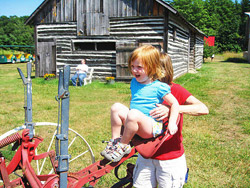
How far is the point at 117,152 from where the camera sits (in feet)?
6.62

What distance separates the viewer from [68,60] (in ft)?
40.9

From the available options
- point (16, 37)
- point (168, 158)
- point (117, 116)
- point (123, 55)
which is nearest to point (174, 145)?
point (168, 158)

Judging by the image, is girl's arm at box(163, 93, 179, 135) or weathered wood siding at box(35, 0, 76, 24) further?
weathered wood siding at box(35, 0, 76, 24)

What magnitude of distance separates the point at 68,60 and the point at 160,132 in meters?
11.1

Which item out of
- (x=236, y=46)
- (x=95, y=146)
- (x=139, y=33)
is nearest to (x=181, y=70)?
(x=139, y=33)

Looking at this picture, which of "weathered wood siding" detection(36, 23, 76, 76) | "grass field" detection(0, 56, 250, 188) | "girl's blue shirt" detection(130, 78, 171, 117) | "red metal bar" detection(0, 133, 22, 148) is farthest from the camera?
"weathered wood siding" detection(36, 23, 76, 76)

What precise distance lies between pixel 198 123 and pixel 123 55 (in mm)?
6335

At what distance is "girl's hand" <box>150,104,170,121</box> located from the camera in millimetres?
1971

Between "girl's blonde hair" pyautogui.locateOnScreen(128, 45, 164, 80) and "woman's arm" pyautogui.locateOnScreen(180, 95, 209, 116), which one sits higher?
"girl's blonde hair" pyautogui.locateOnScreen(128, 45, 164, 80)

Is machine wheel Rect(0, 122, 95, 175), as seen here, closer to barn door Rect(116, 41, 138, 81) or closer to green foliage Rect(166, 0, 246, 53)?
barn door Rect(116, 41, 138, 81)

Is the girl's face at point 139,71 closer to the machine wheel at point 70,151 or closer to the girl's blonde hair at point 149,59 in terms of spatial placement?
the girl's blonde hair at point 149,59

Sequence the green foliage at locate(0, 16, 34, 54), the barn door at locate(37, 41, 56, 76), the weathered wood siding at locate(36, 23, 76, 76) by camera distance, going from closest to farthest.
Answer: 1. the weathered wood siding at locate(36, 23, 76, 76)
2. the barn door at locate(37, 41, 56, 76)
3. the green foliage at locate(0, 16, 34, 54)

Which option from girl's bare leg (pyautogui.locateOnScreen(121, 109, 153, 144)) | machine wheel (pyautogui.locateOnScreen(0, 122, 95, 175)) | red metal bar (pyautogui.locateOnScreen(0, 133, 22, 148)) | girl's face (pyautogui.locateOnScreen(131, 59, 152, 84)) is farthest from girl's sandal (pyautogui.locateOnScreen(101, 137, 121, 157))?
machine wheel (pyautogui.locateOnScreen(0, 122, 95, 175))

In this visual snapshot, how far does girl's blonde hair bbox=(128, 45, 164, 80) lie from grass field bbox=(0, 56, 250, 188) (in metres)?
1.89
